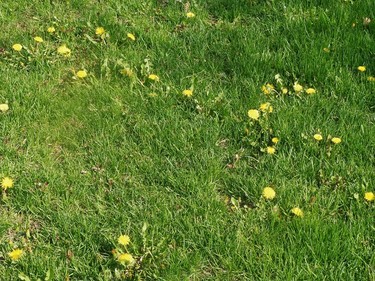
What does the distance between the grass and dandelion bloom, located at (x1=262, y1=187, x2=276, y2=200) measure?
0.03 metres

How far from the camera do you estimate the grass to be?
2.62 meters

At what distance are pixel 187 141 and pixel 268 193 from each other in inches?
24.8

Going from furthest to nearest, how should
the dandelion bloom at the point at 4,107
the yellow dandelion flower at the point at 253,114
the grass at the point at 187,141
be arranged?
the dandelion bloom at the point at 4,107
the yellow dandelion flower at the point at 253,114
the grass at the point at 187,141

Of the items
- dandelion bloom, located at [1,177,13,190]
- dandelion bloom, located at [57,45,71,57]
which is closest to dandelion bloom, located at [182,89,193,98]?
dandelion bloom, located at [57,45,71,57]

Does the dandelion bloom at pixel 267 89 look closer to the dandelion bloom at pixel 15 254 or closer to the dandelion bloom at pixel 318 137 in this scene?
the dandelion bloom at pixel 318 137

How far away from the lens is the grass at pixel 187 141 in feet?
8.61

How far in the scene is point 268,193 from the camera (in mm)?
2855

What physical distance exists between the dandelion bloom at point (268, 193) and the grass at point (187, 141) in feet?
0.10

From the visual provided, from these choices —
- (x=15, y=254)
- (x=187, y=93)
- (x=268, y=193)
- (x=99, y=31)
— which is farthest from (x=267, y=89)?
(x=15, y=254)

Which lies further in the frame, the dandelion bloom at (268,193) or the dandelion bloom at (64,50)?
the dandelion bloom at (64,50)

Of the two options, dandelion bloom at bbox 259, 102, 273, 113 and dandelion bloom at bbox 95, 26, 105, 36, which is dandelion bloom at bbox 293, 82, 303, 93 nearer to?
dandelion bloom at bbox 259, 102, 273, 113

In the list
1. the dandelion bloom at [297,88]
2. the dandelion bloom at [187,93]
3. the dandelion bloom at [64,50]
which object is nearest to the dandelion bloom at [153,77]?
the dandelion bloom at [187,93]

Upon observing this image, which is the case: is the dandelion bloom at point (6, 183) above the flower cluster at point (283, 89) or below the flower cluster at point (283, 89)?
below

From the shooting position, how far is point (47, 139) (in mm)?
3303
